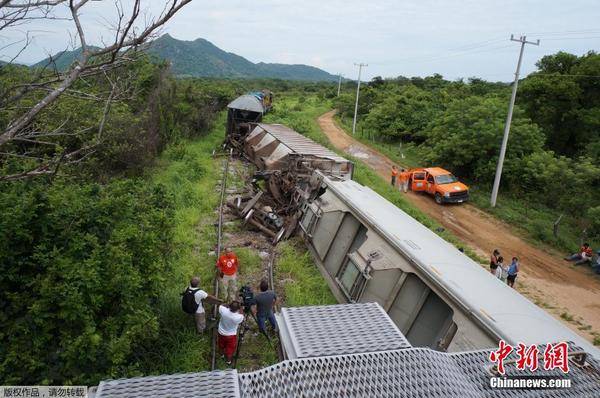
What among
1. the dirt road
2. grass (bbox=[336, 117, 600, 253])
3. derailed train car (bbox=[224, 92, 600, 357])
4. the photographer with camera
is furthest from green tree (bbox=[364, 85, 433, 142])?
the photographer with camera

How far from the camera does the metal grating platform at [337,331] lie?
10.5ft

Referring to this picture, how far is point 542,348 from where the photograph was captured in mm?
3576

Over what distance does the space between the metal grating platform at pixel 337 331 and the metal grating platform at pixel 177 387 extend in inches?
22.6

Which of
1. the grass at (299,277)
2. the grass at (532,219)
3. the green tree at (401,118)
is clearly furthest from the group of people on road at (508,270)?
the green tree at (401,118)

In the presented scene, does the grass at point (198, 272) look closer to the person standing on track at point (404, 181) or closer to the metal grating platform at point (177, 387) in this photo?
the metal grating platform at point (177, 387)

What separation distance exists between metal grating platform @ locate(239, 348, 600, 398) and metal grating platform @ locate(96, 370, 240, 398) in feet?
0.35

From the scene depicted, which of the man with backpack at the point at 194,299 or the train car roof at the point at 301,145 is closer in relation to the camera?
the man with backpack at the point at 194,299

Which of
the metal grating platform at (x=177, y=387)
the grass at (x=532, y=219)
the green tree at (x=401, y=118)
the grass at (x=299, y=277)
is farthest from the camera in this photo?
the green tree at (x=401, y=118)

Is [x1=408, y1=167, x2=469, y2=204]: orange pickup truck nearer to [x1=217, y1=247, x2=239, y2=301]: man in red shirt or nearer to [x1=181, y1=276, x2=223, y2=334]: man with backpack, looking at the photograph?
[x1=217, y1=247, x2=239, y2=301]: man in red shirt

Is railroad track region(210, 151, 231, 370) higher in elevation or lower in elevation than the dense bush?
lower

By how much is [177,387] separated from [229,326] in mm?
3689

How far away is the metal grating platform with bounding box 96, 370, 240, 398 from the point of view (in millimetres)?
2654

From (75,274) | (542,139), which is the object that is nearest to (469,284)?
Answer: (75,274)

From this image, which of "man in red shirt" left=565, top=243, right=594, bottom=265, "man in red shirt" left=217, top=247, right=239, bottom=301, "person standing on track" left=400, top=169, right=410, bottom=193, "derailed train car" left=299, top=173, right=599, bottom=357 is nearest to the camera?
"derailed train car" left=299, top=173, right=599, bottom=357
